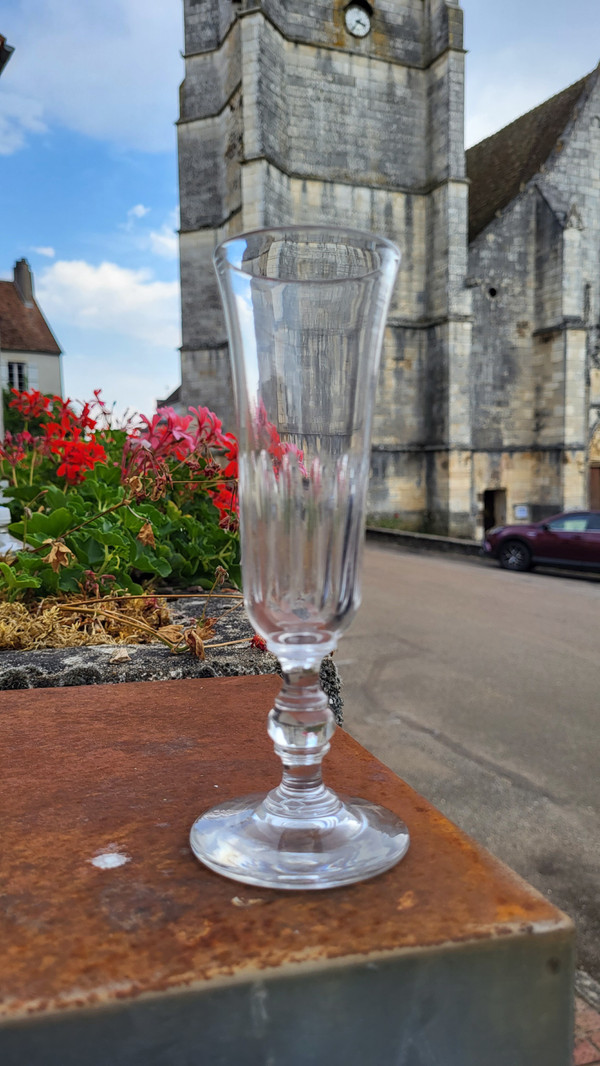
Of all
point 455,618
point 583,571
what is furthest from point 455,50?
point 455,618

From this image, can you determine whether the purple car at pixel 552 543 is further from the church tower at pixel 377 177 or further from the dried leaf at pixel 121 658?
the dried leaf at pixel 121 658

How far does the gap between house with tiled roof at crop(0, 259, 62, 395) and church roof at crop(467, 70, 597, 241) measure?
1658 cm

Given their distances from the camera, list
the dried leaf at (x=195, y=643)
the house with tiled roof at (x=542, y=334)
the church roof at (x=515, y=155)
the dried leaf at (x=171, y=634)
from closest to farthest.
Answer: the dried leaf at (x=195, y=643)
the dried leaf at (x=171, y=634)
the house with tiled roof at (x=542, y=334)
the church roof at (x=515, y=155)

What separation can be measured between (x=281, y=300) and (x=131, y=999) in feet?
2.06

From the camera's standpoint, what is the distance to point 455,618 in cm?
862

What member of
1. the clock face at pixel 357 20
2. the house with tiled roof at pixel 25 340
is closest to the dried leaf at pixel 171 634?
the clock face at pixel 357 20

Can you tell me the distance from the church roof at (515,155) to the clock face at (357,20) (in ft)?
19.7

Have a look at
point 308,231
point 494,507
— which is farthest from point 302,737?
point 494,507

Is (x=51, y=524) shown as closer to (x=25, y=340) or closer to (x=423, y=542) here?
(x=423, y=542)

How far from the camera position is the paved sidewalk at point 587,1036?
6.65 feet

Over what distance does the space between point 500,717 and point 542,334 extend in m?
18.5

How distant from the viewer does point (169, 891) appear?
26.4 inches

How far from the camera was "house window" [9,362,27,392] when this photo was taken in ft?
91.8

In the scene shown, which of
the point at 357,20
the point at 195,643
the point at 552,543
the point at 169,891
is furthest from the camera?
the point at 357,20
